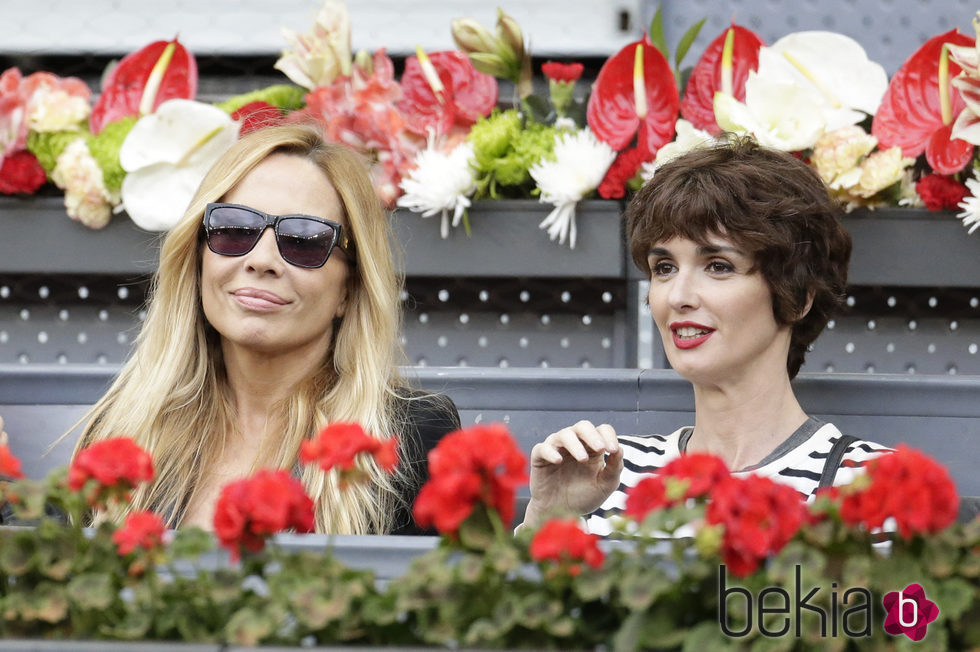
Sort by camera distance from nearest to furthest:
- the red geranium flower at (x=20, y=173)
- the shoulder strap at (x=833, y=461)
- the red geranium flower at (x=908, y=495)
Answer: the red geranium flower at (x=908, y=495) < the shoulder strap at (x=833, y=461) < the red geranium flower at (x=20, y=173)

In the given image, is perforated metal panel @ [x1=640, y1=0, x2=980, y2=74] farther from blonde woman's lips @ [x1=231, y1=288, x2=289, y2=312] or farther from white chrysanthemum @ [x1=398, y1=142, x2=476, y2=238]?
blonde woman's lips @ [x1=231, y1=288, x2=289, y2=312]

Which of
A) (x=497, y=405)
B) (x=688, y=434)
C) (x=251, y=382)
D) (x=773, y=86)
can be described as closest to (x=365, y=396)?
(x=251, y=382)

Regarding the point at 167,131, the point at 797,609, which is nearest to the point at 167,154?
the point at 167,131

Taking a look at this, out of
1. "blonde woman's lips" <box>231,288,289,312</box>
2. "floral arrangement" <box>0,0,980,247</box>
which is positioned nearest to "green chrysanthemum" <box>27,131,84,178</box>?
"floral arrangement" <box>0,0,980,247</box>

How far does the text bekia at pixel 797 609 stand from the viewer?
0.57 m

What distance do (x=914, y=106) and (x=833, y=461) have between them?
0.71 meters

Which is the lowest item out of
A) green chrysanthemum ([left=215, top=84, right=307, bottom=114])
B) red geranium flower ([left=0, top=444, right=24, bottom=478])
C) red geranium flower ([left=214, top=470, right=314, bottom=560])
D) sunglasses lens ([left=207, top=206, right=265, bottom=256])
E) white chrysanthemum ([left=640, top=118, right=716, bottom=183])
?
red geranium flower ([left=214, top=470, right=314, bottom=560])

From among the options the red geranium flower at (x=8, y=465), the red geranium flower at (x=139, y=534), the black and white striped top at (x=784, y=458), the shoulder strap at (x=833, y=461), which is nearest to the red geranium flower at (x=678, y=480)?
the red geranium flower at (x=139, y=534)

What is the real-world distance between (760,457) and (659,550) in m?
0.99

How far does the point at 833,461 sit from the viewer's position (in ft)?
4.98

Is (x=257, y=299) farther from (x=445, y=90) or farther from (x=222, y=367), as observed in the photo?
(x=445, y=90)

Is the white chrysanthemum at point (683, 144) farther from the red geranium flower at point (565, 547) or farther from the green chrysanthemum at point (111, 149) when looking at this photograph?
the red geranium flower at point (565, 547)

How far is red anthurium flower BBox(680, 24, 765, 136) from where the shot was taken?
6.40ft

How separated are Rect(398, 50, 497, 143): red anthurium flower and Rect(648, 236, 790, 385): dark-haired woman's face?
58cm
